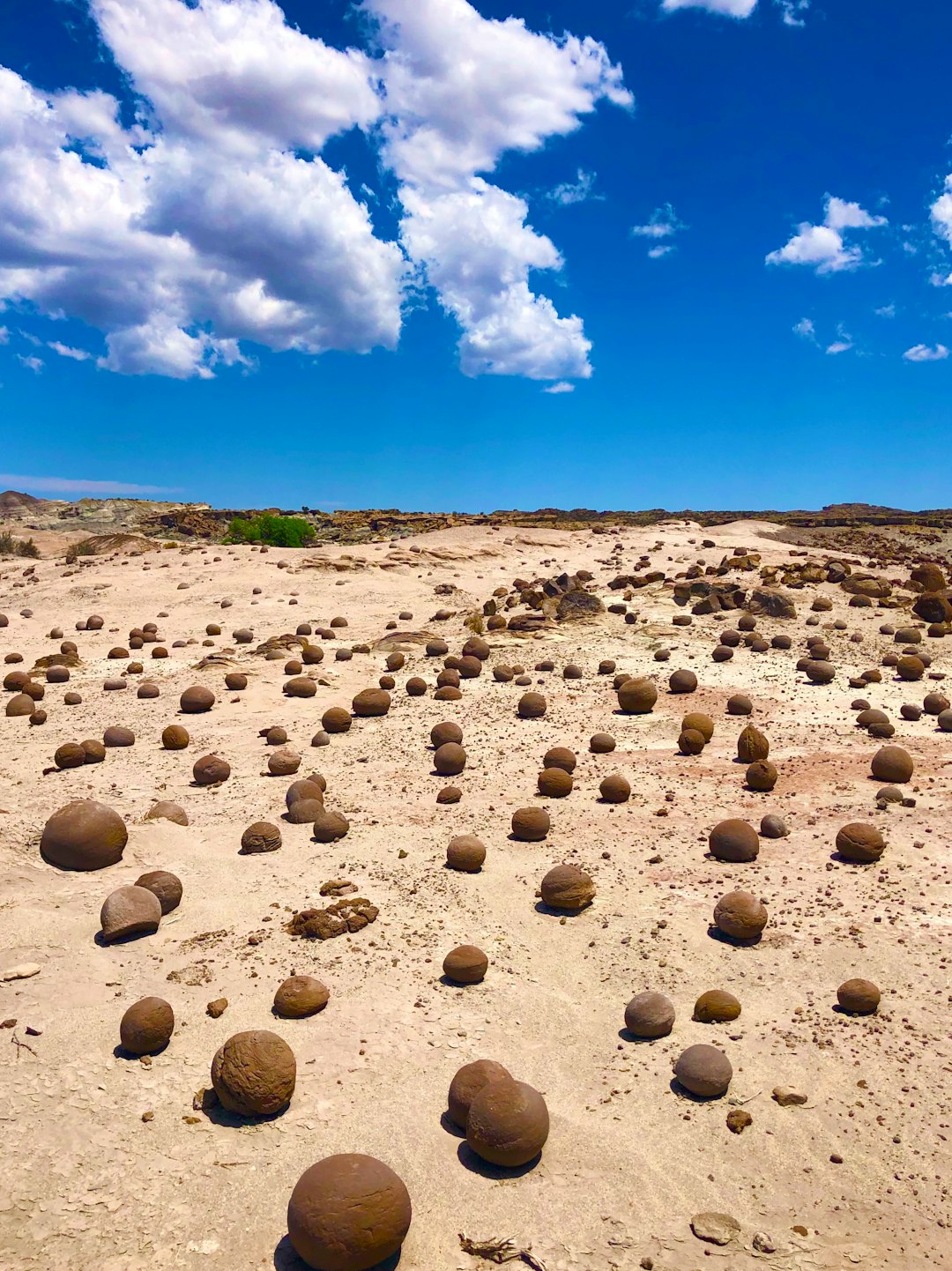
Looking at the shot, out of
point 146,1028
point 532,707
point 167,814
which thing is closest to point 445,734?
point 532,707

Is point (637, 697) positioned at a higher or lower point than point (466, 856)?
higher

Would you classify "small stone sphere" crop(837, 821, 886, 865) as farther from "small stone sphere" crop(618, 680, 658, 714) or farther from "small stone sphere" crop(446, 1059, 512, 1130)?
"small stone sphere" crop(618, 680, 658, 714)

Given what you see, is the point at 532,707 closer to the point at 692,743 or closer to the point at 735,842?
the point at 692,743

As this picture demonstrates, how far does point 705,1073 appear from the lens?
16.1 ft

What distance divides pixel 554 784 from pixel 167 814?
13.6 ft

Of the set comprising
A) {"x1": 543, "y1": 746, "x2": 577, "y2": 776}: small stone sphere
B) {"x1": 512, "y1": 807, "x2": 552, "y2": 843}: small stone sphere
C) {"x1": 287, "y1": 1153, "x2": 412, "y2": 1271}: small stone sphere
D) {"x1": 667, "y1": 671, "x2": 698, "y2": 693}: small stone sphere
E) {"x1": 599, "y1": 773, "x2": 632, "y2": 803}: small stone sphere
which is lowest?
{"x1": 287, "y1": 1153, "x2": 412, "y2": 1271}: small stone sphere

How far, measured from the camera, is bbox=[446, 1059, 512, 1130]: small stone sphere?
15.4 feet

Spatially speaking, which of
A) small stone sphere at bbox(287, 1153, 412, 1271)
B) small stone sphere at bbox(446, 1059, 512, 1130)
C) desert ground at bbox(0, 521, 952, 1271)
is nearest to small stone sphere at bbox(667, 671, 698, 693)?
desert ground at bbox(0, 521, 952, 1271)

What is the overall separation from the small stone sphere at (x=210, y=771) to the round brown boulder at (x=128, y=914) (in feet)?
12.2

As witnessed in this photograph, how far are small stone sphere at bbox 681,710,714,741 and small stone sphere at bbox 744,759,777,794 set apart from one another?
1322 mm

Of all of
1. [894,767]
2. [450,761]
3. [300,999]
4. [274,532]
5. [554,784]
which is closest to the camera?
[300,999]

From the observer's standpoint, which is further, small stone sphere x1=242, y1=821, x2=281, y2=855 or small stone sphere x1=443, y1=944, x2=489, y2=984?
small stone sphere x1=242, y1=821, x2=281, y2=855

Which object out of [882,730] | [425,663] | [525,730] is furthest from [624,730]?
[425,663]

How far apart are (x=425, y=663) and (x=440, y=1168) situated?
38.3 ft
